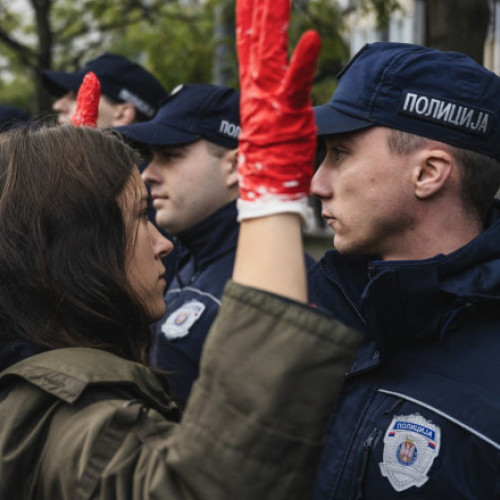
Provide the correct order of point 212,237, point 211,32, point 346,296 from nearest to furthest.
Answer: point 346,296 < point 212,237 < point 211,32

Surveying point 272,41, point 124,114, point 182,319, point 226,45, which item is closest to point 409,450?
point 272,41

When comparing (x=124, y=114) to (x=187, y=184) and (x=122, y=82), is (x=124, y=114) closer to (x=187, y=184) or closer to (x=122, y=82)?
(x=122, y=82)

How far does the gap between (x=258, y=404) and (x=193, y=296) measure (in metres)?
2.31

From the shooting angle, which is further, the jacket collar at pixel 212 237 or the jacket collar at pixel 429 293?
the jacket collar at pixel 212 237

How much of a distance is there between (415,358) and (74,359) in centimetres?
100

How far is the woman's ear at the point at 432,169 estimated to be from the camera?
225 centimetres

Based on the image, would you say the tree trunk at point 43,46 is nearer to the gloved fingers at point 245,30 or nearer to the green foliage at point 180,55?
the green foliage at point 180,55

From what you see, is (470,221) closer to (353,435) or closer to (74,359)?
(353,435)

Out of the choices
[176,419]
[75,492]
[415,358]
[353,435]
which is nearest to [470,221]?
[415,358]

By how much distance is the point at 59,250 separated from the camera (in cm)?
174

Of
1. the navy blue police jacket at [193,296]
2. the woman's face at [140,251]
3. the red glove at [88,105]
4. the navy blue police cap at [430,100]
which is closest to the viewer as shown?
the woman's face at [140,251]

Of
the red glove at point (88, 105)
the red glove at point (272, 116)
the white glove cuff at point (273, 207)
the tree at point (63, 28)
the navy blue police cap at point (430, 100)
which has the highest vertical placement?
the red glove at point (272, 116)

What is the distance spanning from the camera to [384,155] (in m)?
2.29

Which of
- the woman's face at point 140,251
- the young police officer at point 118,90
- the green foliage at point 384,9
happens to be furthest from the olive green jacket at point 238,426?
the green foliage at point 384,9
